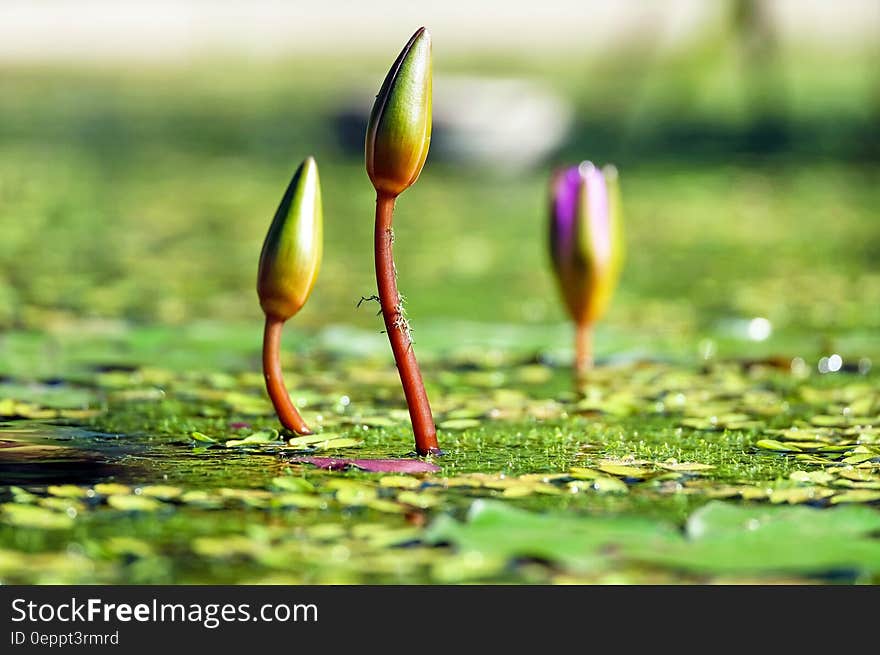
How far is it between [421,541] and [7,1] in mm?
13135

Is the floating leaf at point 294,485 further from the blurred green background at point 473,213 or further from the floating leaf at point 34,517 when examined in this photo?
the blurred green background at point 473,213

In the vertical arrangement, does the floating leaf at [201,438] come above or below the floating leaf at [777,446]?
above

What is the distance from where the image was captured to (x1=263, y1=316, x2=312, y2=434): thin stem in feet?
5.16

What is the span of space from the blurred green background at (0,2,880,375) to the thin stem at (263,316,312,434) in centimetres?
62

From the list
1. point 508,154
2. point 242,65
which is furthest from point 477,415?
point 242,65

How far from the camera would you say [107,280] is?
9.81ft

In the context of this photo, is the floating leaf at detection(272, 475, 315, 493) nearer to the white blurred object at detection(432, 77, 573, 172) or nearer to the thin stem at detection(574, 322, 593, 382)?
the thin stem at detection(574, 322, 593, 382)

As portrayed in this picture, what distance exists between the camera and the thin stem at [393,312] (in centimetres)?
146

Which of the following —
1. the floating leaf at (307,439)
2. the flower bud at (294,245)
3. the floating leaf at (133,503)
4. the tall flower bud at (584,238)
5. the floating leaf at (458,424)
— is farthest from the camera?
the tall flower bud at (584,238)

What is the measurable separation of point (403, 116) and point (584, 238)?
2.62ft

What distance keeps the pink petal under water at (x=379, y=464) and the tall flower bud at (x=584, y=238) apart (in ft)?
2.28

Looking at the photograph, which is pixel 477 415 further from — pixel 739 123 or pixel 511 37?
pixel 511 37

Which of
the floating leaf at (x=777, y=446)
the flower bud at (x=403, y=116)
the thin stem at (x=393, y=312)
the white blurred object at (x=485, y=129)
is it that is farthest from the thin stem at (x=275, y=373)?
the white blurred object at (x=485, y=129)
